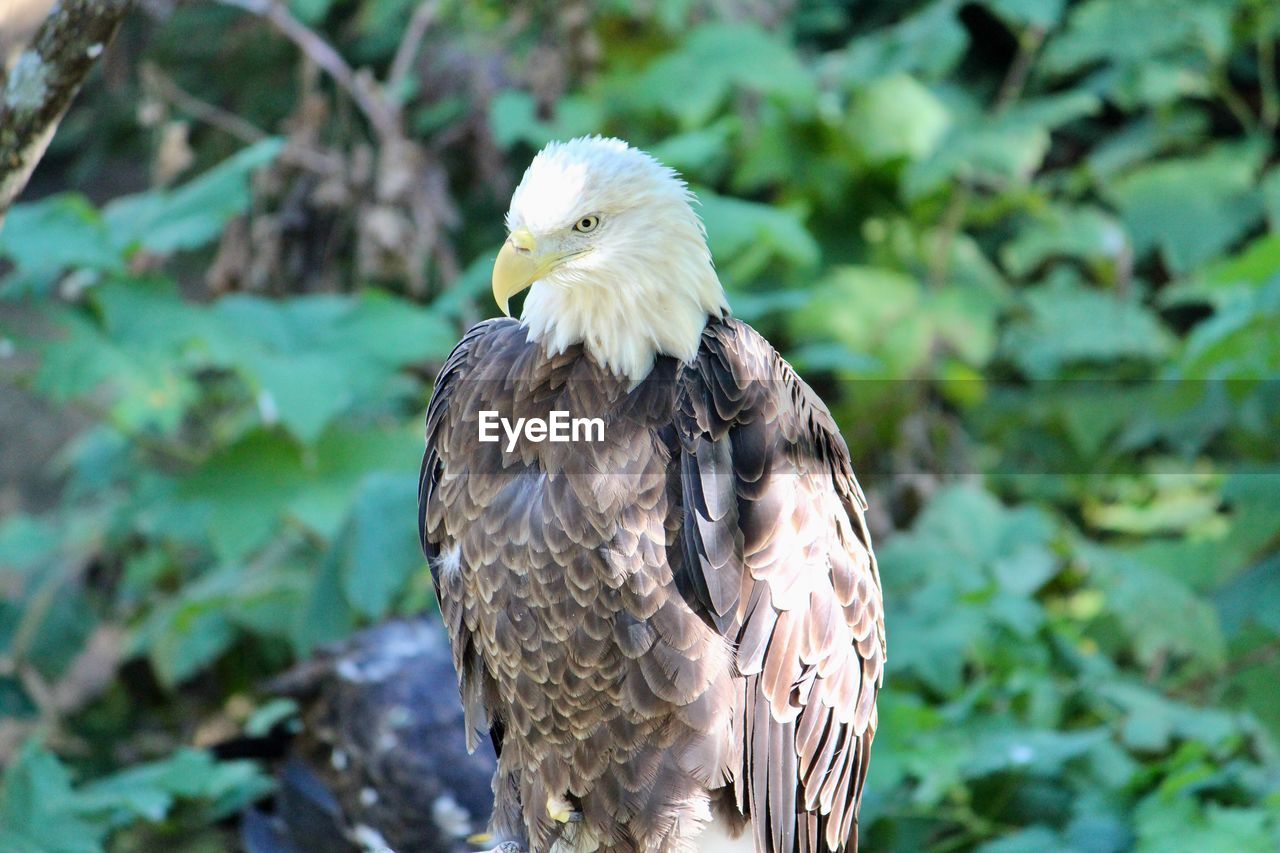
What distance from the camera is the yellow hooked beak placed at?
1.97 metres

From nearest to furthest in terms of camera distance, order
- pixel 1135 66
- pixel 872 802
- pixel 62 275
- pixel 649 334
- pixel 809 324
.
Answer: pixel 649 334 < pixel 872 802 < pixel 62 275 < pixel 809 324 < pixel 1135 66

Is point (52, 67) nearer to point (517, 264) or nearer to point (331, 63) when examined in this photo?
point (517, 264)

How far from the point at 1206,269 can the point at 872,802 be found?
3.13 m

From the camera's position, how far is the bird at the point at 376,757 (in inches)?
133

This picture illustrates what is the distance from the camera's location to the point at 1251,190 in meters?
5.75

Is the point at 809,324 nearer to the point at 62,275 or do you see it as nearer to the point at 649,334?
the point at 62,275

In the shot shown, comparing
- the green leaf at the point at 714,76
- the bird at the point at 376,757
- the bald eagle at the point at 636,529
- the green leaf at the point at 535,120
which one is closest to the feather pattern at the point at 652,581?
A: the bald eagle at the point at 636,529

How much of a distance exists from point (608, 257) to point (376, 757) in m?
2.01

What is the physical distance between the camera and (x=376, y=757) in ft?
11.5

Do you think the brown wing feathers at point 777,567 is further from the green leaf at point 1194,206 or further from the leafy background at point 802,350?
the green leaf at point 1194,206

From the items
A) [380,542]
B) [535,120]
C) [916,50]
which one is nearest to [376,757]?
[380,542]

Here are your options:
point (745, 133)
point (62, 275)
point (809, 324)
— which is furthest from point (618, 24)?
point (62, 275)

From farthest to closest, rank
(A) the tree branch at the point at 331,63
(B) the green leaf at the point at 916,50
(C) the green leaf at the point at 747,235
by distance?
(B) the green leaf at the point at 916,50 < (A) the tree branch at the point at 331,63 < (C) the green leaf at the point at 747,235

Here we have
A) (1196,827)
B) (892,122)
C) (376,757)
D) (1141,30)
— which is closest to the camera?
(1196,827)
